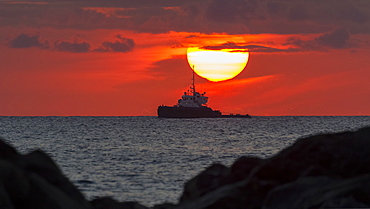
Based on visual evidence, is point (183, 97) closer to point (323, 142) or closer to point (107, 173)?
point (107, 173)

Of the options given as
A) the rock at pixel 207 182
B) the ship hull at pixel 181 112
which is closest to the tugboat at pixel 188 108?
the ship hull at pixel 181 112

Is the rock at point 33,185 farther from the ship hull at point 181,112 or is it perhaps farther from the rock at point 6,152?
the ship hull at point 181,112

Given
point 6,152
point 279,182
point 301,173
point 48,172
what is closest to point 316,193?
point 301,173

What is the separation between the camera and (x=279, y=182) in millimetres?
10656

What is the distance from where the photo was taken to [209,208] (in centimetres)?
1065

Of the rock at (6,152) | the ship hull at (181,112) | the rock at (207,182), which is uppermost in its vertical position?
the ship hull at (181,112)

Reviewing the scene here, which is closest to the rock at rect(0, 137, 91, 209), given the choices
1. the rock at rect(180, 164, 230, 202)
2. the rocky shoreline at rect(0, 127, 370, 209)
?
the rocky shoreline at rect(0, 127, 370, 209)

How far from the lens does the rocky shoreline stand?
8.85 m

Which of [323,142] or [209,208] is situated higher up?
[323,142]

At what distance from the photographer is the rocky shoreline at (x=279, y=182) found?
885cm

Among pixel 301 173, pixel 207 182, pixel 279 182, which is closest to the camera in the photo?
pixel 301 173

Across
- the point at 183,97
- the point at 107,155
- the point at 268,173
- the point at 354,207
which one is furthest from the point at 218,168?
the point at 183,97

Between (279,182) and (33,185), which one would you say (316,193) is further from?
(33,185)

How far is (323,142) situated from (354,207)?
8.79 ft
